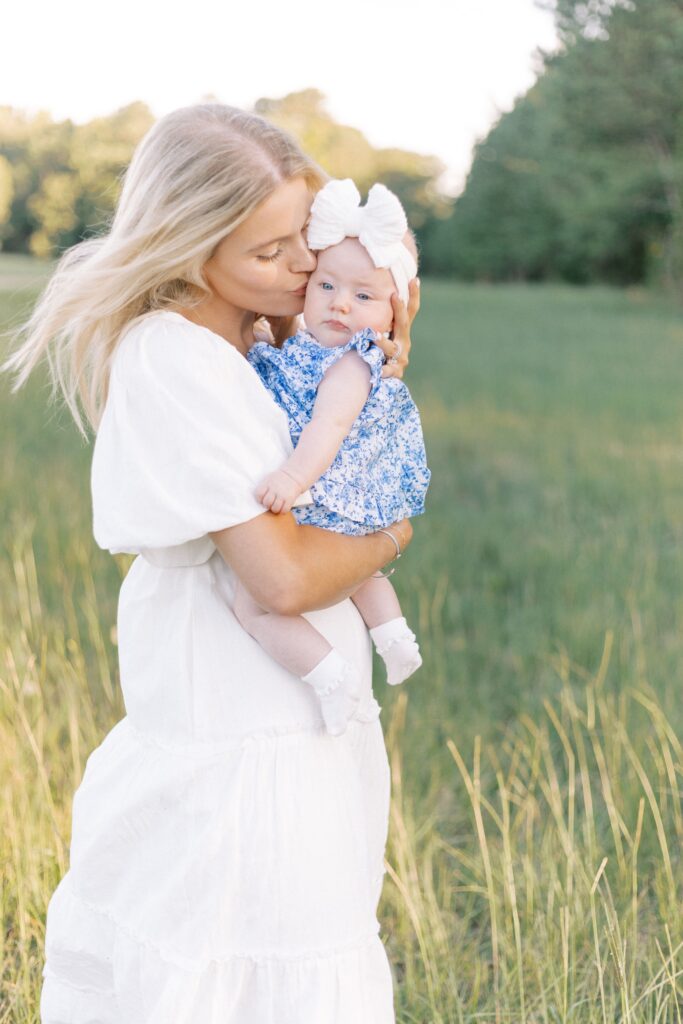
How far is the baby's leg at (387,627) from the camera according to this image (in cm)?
179

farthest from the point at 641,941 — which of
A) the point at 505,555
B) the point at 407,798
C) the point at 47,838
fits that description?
the point at 505,555

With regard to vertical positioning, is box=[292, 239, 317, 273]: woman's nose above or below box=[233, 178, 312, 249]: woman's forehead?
below

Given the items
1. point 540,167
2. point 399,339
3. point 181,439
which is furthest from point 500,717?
point 540,167

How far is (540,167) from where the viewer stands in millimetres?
34656

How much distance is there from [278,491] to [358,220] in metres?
0.46

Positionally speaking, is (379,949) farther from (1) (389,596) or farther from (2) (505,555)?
(2) (505,555)

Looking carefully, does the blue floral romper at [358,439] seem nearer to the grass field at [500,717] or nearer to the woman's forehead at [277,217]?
the woman's forehead at [277,217]

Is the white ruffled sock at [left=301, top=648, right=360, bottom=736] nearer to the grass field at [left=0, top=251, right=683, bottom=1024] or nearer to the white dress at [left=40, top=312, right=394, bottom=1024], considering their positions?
the white dress at [left=40, top=312, right=394, bottom=1024]

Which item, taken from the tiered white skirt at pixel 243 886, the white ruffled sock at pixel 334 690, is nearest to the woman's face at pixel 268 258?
the white ruffled sock at pixel 334 690

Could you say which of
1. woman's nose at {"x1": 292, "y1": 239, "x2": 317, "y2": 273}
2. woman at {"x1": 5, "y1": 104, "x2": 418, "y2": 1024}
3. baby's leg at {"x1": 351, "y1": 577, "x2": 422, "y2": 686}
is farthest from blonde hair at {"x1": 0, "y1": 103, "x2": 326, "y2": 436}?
baby's leg at {"x1": 351, "y1": 577, "x2": 422, "y2": 686}

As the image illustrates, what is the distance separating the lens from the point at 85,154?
1473 inches

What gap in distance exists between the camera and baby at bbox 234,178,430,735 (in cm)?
158

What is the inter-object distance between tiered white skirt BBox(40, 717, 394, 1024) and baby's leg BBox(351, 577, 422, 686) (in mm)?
187

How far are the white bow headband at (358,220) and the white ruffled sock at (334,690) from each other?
2.01 feet
